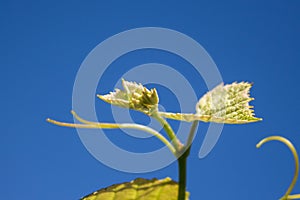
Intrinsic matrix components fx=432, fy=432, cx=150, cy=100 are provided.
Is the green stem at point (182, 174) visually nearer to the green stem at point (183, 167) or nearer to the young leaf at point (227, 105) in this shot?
the green stem at point (183, 167)

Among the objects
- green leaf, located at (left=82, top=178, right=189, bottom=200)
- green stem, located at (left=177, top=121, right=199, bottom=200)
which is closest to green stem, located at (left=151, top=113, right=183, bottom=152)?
green stem, located at (left=177, top=121, right=199, bottom=200)

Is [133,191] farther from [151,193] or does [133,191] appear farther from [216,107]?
[216,107]


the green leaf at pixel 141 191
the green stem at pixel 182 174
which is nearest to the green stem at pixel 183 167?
the green stem at pixel 182 174

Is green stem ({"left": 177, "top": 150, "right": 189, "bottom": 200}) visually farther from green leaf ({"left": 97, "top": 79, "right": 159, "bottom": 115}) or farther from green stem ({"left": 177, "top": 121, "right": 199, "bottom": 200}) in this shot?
green leaf ({"left": 97, "top": 79, "right": 159, "bottom": 115})

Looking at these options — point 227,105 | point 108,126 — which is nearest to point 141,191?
point 108,126

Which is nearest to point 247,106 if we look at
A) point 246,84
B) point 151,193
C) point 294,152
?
point 246,84

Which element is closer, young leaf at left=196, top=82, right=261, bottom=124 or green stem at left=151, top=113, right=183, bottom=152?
green stem at left=151, top=113, right=183, bottom=152
